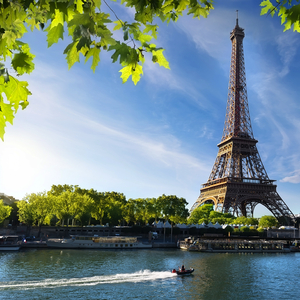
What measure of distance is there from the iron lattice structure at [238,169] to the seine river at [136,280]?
Answer: 4420 centimetres

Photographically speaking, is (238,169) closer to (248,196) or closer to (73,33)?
(248,196)

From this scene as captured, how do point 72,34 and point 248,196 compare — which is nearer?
point 72,34

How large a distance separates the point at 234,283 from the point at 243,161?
231ft

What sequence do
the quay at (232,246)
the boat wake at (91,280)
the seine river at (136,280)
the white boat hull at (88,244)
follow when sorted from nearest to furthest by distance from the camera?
the seine river at (136,280)
the boat wake at (91,280)
the white boat hull at (88,244)
the quay at (232,246)

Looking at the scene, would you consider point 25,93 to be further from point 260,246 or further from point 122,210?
point 122,210

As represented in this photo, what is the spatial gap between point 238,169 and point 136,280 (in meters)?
67.3

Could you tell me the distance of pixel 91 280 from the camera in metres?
25.7

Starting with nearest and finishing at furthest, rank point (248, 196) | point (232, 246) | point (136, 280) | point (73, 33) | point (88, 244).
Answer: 1. point (73, 33)
2. point (136, 280)
3. point (88, 244)
4. point (232, 246)
5. point (248, 196)

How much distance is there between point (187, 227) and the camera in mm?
71125

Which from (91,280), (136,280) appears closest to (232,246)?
(136,280)

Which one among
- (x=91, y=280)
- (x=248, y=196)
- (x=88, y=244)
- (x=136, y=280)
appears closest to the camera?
(x=91, y=280)

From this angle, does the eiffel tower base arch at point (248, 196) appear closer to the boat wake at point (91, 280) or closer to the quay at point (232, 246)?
the quay at point (232, 246)

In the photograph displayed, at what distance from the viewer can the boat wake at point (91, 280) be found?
77.1 feet

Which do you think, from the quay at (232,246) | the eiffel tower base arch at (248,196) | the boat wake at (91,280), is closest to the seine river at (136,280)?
the boat wake at (91,280)
